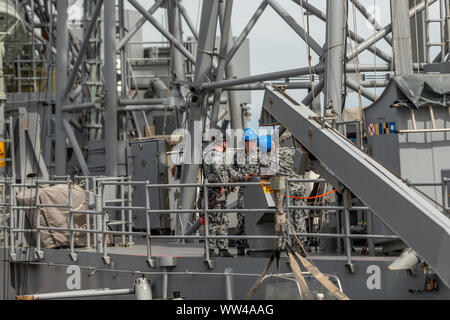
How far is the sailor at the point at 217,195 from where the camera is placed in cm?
1159

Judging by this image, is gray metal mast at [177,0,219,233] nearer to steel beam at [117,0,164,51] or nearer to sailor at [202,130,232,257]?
sailor at [202,130,232,257]

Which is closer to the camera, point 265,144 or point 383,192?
point 383,192

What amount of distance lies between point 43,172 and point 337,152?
41.6 ft

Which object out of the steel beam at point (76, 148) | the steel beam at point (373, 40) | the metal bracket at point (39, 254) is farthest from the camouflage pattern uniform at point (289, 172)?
the steel beam at point (76, 148)

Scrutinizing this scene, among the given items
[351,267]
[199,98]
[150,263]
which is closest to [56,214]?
[150,263]

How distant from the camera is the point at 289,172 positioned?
1191 cm

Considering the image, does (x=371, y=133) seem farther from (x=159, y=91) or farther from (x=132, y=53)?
(x=132, y=53)

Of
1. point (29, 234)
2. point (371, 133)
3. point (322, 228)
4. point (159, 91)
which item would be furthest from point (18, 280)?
point (159, 91)

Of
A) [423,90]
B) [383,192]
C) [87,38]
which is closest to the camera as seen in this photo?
[383,192]

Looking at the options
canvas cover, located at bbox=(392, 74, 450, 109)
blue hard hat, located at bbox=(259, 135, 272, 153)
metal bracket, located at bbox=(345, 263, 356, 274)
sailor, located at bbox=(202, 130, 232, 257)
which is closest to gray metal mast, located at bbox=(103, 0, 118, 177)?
sailor, located at bbox=(202, 130, 232, 257)

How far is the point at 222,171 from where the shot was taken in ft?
38.7

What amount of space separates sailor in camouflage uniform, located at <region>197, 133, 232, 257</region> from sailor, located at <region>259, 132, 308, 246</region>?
0.62 metres

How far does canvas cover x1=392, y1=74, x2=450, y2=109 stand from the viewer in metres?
10.9

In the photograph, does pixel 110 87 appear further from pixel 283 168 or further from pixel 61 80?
pixel 283 168
